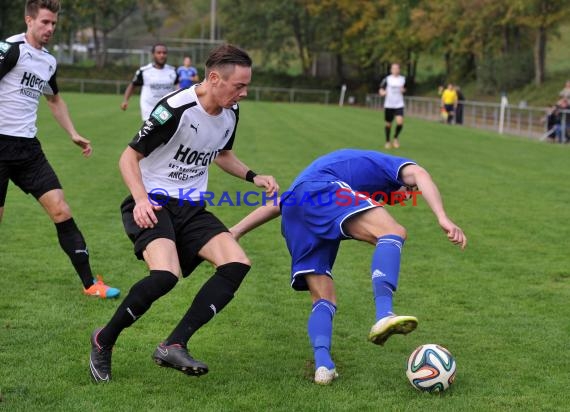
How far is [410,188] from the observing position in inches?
192

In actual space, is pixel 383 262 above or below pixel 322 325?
above

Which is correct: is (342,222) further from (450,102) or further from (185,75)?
(450,102)

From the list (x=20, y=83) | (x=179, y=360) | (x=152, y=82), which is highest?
(x=152, y=82)

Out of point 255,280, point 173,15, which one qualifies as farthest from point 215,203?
point 173,15

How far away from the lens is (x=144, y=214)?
440 centimetres

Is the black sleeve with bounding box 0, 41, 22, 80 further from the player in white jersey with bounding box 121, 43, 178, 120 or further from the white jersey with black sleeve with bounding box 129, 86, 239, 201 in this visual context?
the player in white jersey with bounding box 121, 43, 178, 120

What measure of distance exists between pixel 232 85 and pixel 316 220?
0.89 m

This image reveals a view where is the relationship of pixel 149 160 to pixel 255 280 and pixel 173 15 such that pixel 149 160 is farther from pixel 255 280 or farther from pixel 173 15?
pixel 173 15

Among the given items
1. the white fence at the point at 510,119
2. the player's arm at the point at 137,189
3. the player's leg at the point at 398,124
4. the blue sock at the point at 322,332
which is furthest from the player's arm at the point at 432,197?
the white fence at the point at 510,119

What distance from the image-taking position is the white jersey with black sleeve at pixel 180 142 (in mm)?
4555

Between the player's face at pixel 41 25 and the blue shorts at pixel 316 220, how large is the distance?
7.80 feet

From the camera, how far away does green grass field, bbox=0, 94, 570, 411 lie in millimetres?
4281

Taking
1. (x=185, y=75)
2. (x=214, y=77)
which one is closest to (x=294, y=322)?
(x=214, y=77)

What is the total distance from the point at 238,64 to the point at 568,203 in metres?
8.83
